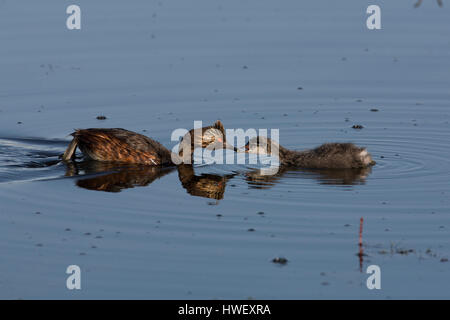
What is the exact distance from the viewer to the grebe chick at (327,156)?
12758 mm

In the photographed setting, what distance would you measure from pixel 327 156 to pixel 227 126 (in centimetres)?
268

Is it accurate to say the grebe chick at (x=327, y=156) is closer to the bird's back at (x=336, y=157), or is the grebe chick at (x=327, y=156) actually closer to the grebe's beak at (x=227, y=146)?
the bird's back at (x=336, y=157)

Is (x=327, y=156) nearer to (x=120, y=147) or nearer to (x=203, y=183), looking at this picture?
(x=203, y=183)

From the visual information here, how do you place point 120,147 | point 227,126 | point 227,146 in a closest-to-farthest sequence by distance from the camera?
point 120,147 → point 227,146 → point 227,126

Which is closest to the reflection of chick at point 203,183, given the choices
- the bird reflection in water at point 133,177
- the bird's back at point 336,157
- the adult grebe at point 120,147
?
the bird reflection in water at point 133,177

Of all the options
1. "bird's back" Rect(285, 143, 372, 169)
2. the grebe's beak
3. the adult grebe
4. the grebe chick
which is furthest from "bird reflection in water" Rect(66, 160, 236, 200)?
"bird's back" Rect(285, 143, 372, 169)

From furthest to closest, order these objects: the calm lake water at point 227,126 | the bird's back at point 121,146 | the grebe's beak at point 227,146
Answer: the grebe's beak at point 227,146
the bird's back at point 121,146
the calm lake water at point 227,126

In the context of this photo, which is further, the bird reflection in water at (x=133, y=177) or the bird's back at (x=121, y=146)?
the bird's back at (x=121, y=146)

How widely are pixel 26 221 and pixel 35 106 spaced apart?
19.6 feet

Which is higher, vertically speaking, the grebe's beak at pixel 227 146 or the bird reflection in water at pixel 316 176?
the grebe's beak at pixel 227 146

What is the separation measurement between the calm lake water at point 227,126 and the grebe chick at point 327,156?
11.4 inches

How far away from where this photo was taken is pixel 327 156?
42.3 feet

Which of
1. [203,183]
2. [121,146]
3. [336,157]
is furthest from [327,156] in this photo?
[121,146]

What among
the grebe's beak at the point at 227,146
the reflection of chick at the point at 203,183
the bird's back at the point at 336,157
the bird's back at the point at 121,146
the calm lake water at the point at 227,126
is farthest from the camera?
the grebe's beak at the point at 227,146
